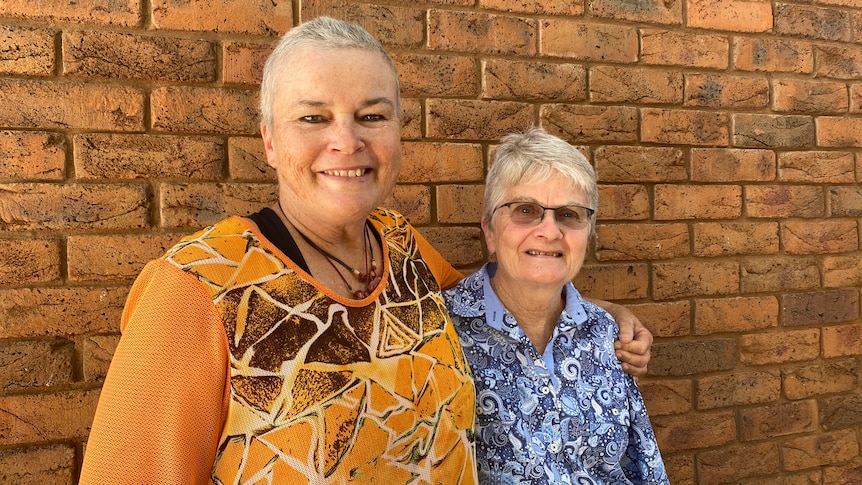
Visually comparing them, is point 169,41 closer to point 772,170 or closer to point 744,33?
point 744,33

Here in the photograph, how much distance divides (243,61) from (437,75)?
1.93ft

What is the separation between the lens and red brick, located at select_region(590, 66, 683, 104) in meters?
1.99

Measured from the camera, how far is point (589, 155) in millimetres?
1994

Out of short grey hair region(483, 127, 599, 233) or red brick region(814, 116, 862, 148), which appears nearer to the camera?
short grey hair region(483, 127, 599, 233)

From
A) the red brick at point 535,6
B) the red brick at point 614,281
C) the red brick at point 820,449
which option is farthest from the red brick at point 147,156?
the red brick at point 820,449

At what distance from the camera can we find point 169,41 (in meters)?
1.56

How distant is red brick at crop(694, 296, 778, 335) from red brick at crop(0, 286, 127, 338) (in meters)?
1.95

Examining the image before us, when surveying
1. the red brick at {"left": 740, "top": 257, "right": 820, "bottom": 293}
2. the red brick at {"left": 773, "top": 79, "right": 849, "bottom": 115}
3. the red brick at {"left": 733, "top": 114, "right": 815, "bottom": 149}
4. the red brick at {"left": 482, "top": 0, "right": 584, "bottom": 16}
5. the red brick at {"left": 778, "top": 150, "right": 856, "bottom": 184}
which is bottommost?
the red brick at {"left": 740, "top": 257, "right": 820, "bottom": 293}

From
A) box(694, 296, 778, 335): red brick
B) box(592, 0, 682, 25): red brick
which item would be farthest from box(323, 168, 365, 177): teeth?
box(694, 296, 778, 335): red brick

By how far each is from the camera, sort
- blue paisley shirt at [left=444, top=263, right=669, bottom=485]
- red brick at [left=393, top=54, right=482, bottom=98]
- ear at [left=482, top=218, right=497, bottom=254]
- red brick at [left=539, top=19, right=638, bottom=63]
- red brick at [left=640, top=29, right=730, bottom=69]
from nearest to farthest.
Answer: blue paisley shirt at [left=444, top=263, right=669, bottom=485] → ear at [left=482, top=218, right=497, bottom=254] → red brick at [left=393, top=54, right=482, bottom=98] → red brick at [left=539, top=19, right=638, bottom=63] → red brick at [left=640, top=29, right=730, bottom=69]

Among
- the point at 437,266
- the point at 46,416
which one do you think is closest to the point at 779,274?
the point at 437,266

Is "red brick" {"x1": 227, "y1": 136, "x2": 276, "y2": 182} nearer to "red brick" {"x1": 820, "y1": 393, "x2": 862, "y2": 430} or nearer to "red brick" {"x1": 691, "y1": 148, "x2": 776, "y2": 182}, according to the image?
"red brick" {"x1": 691, "y1": 148, "x2": 776, "y2": 182}

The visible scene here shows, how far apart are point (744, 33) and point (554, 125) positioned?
872mm

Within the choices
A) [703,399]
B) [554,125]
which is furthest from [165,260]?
[703,399]
